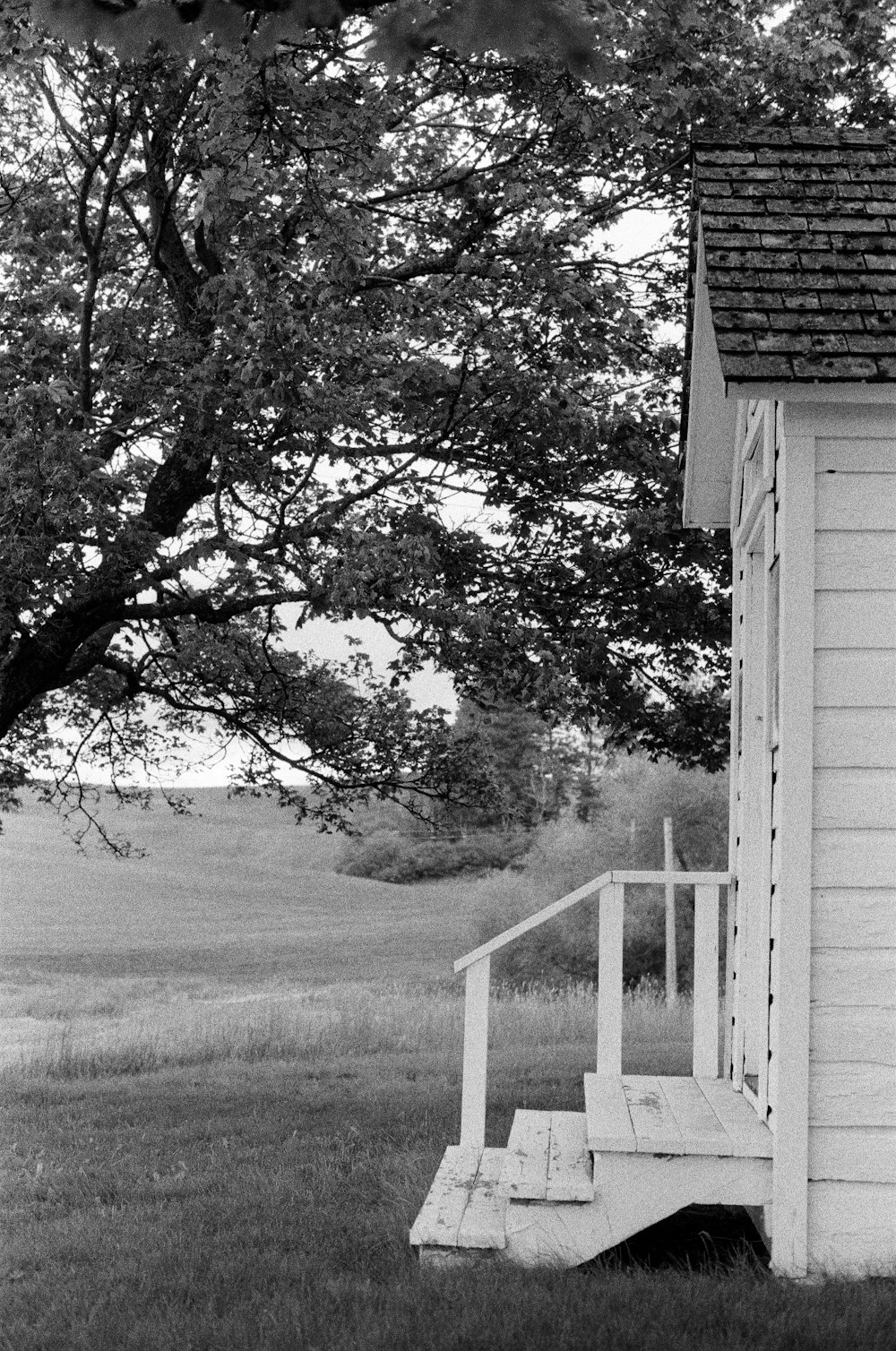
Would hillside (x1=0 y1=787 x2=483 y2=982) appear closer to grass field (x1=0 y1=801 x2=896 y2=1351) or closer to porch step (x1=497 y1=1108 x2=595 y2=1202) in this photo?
grass field (x1=0 y1=801 x2=896 y2=1351)

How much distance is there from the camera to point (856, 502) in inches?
204

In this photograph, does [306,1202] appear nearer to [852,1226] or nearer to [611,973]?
[611,973]

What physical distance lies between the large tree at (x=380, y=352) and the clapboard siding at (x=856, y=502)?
140 inches

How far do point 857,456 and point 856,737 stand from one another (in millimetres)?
1076

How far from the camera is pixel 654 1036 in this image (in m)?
16.1

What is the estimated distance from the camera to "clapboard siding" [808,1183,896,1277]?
4.85 m

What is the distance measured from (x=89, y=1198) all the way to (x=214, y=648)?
6207mm

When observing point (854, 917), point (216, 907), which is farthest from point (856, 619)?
point (216, 907)

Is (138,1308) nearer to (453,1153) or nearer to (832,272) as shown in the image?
(453,1153)

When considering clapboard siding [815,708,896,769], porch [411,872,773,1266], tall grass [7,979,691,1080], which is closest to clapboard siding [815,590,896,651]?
clapboard siding [815,708,896,769]

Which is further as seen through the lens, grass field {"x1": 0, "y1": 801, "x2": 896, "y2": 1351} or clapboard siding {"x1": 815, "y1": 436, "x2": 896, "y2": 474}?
clapboard siding {"x1": 815, "y1": 436, "x2": 896, "y2": 474}

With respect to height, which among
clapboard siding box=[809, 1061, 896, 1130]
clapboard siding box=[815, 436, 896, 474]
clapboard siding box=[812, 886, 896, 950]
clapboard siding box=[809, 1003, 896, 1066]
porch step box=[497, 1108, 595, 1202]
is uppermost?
clapboard siding box=[815, 436, 896, 474]

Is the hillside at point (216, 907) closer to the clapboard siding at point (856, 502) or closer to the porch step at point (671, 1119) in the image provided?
the porch step at point (671, 1119)

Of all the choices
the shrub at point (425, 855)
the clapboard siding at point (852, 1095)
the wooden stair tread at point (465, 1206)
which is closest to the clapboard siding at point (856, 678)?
the clapboard siding at point (852, 1095)
